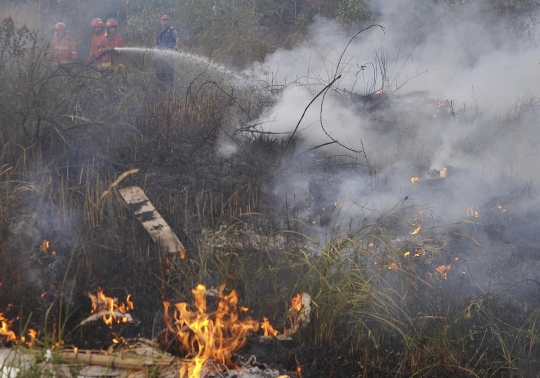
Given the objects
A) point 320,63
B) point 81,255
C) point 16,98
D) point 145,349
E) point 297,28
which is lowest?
point 145,349

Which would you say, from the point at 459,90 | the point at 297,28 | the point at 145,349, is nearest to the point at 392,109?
the point at 459,90

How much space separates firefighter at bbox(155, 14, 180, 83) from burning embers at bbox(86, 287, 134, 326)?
6.05 metres

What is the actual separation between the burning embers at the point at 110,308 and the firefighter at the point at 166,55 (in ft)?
19.9

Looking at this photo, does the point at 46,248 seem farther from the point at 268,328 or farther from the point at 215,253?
the point at 268,328

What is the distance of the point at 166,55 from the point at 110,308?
6833mm

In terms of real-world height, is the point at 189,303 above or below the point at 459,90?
below

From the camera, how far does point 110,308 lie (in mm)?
3533

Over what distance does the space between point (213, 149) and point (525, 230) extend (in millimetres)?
3335

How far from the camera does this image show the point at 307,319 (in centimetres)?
346

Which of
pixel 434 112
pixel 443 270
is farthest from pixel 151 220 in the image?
pixel 434 112

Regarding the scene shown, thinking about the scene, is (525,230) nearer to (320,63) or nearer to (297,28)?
(320,63)

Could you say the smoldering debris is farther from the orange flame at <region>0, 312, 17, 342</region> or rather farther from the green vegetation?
the orange flame at <region>0, 312, 17, 342</region>

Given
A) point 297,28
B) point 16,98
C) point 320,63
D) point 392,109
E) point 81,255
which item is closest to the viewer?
point 81,255

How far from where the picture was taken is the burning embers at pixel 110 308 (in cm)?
344
